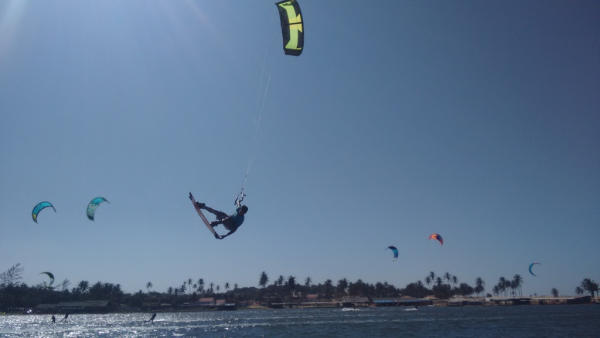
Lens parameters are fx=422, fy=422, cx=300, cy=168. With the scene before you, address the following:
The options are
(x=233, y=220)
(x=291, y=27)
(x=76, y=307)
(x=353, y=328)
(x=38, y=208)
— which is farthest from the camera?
(x=76, y=307)

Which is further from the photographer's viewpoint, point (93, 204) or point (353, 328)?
point (353, 328)

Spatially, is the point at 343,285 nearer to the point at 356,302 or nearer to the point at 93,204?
the point at 356,302

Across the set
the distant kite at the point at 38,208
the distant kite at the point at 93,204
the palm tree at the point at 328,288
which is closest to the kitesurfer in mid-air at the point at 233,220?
the distant kite at the point at 93,204

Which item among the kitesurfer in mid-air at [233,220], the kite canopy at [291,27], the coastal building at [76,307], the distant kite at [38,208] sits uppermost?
the kite canopy at [291,27]

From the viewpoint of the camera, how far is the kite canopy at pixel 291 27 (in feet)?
28.8

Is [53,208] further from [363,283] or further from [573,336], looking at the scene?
[363,283]

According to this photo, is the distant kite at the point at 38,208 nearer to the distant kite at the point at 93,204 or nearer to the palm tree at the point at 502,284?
the distant kite at the point at 93,204

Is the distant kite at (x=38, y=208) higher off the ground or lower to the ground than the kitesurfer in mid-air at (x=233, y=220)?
higher

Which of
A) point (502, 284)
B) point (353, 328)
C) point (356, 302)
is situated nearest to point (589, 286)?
point (502, 284)

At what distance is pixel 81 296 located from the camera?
83.2m

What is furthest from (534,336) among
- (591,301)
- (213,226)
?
(591,301)

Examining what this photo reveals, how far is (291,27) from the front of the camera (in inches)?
352

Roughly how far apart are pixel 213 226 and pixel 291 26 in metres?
4.46

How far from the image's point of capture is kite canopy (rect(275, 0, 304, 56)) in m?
8.77
